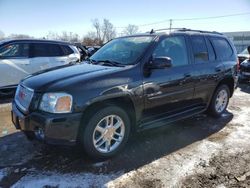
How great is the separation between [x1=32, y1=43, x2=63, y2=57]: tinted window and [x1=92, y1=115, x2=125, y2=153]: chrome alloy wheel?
506 centimetres

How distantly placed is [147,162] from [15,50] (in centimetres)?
561

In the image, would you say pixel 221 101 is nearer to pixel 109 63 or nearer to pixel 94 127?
pixel 109 63

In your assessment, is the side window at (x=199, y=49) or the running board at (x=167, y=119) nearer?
the running board at (x=167, y=119)

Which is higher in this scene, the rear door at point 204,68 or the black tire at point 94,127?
the rear door at point 204,68

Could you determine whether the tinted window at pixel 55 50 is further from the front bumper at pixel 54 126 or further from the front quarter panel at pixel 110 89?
the front bumper at pixel 54 126

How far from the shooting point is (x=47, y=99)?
138 inches

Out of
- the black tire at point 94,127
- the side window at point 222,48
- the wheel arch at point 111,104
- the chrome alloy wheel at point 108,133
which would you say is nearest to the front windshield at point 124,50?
the wheel arch at point 111,104

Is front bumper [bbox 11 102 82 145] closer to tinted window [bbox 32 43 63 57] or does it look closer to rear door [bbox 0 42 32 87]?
rear door [bbox 0 42 32 87]

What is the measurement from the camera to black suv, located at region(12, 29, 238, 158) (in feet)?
11.5

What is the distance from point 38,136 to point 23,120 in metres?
0.31

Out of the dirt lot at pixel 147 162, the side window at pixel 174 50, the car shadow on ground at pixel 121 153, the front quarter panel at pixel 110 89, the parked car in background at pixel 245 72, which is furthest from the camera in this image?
the parked car in background at pixel 245 72

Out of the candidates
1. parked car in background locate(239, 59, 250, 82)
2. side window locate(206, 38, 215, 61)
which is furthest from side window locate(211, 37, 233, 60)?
parked car in background locate(239, 59, 250, 82)

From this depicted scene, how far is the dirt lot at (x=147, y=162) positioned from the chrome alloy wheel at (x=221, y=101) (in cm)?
93

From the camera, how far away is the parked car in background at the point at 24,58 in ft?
25.1
